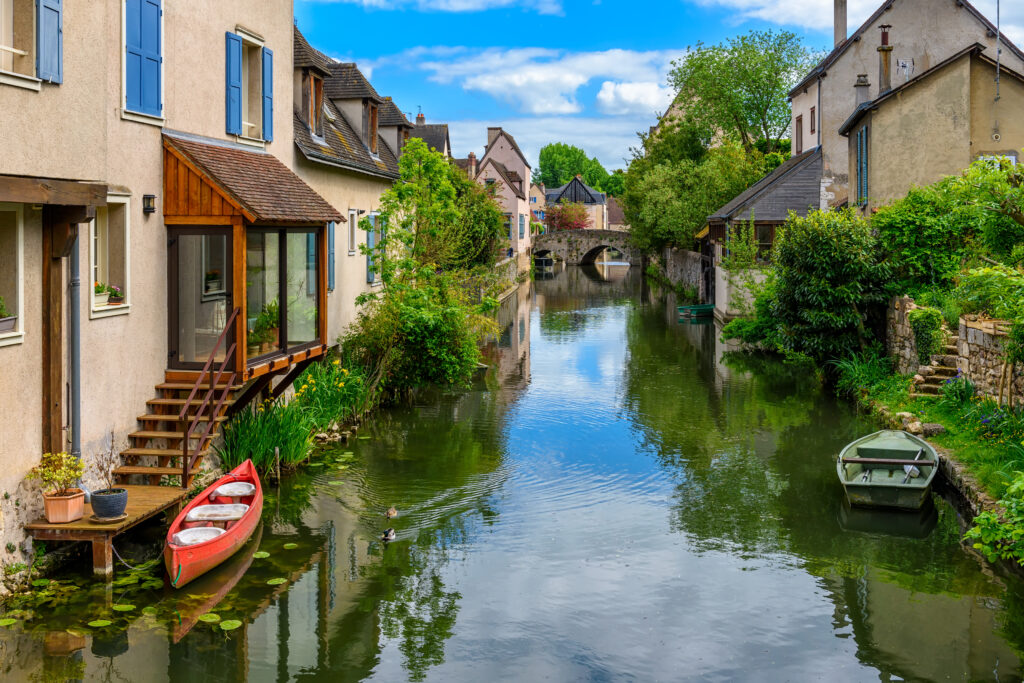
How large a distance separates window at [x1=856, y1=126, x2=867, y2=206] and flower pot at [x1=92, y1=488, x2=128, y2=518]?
21.2m

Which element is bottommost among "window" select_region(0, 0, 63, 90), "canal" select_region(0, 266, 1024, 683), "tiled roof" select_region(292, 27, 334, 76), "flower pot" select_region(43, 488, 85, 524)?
"canal" select_region(0, 266, 1024, 683)

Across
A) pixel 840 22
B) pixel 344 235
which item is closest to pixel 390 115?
pixel 344 235

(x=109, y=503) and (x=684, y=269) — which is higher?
(x=684, y=269)

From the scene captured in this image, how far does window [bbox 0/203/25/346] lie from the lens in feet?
33.2

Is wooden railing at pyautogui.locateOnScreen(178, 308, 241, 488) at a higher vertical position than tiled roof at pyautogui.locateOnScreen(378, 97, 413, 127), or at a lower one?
lower

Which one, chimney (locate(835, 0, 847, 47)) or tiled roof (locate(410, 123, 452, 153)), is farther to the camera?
tiled roof (locate(410, 123, 452, 153))

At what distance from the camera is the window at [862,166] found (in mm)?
26078

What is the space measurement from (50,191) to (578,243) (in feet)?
266

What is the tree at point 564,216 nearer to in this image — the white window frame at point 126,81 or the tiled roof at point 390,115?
the tiled roof at point 390,115

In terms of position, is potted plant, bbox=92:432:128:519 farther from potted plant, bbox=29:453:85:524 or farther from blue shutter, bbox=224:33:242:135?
blue shutter, bbox=224:33:242:135

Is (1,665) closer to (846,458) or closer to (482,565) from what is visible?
(482,565)

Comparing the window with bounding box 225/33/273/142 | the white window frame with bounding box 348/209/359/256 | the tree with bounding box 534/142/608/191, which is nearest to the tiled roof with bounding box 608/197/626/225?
the tree with bounding box 534/142/608/191

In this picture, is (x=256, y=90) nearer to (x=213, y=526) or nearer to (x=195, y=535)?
(x=213, y=526)

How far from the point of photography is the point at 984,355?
55.3 feet
